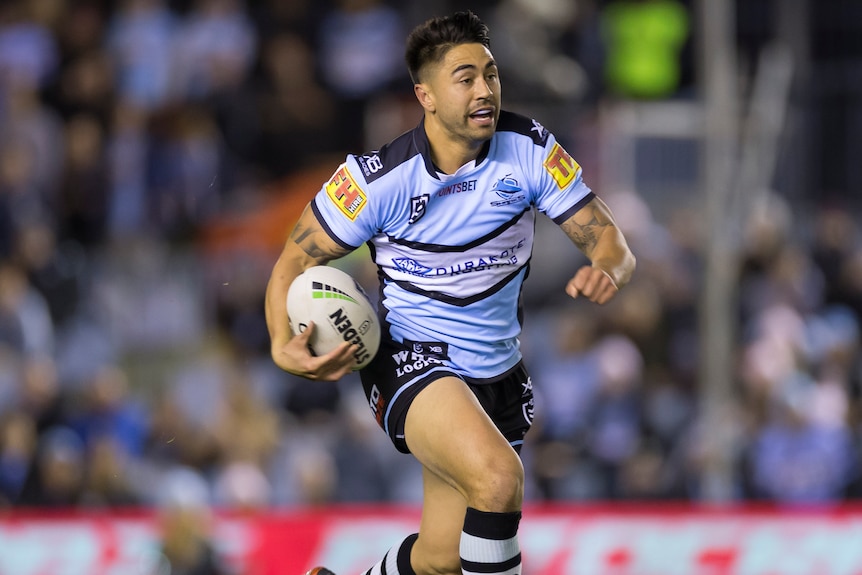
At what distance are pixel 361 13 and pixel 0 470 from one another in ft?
17.8

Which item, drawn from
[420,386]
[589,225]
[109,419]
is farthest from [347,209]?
[109,419]

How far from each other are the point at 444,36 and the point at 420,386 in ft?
4.95

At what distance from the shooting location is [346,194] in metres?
6.28

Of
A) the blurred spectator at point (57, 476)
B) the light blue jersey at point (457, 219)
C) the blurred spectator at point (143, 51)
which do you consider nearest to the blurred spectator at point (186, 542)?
the blurred spectator at point (57, 476)

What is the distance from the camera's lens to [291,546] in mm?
10523

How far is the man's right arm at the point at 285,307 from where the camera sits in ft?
19.9

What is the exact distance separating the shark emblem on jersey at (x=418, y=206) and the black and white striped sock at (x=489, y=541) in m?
1.27

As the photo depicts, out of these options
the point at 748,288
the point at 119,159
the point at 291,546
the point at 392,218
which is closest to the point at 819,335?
the point at 748,288

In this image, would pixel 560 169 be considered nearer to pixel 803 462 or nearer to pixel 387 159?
pixel 387 159

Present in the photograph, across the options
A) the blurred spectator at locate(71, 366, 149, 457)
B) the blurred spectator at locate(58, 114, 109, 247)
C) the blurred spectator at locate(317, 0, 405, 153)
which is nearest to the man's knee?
the blurred spectator at locate(71, 366, 149, 457)

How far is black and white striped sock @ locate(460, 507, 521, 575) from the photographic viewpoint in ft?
19.2

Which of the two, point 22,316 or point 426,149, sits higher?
point 426,149

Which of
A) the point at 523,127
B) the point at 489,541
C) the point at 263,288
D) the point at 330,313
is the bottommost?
the point at 263,288

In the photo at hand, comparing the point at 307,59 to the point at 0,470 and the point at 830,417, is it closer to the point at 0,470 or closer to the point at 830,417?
the point at 0,470
